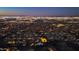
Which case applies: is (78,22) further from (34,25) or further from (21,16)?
(21,16)
